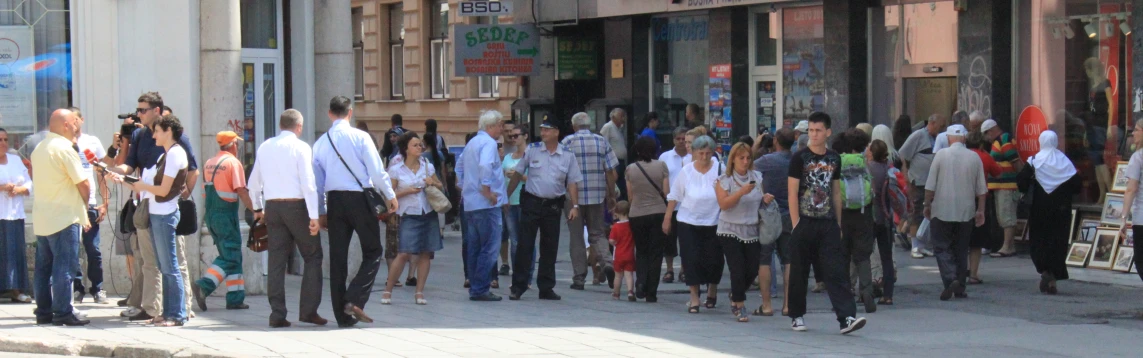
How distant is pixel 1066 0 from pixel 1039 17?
42 centimetres

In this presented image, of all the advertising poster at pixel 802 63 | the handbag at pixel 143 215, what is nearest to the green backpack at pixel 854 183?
the handbag at pixel 143 215

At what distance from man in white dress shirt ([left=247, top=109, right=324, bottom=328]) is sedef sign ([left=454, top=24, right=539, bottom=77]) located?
1214 centimetres

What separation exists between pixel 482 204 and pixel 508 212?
1.58 meters

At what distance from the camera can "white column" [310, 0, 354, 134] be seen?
13906mm

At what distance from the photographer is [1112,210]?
15.1 m

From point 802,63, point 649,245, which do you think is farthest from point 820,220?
point 802,63

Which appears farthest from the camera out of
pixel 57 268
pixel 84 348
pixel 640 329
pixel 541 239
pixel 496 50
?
pixel 496 50

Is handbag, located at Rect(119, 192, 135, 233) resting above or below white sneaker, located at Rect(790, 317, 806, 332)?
above

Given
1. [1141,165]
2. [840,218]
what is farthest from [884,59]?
[840,218]

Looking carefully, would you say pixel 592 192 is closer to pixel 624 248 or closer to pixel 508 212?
pixel 624 248

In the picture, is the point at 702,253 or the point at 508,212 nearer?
the point at 702,253

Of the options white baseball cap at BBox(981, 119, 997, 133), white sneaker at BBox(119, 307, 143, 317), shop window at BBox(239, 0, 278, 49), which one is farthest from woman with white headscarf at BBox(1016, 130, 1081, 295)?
white sneaker at BBox(119, 307, 143, 317)

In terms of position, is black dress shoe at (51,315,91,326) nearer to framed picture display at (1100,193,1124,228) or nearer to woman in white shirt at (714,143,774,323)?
woman in white shirt at (714,143,774,323)

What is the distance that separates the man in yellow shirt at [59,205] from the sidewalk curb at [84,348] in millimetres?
671
